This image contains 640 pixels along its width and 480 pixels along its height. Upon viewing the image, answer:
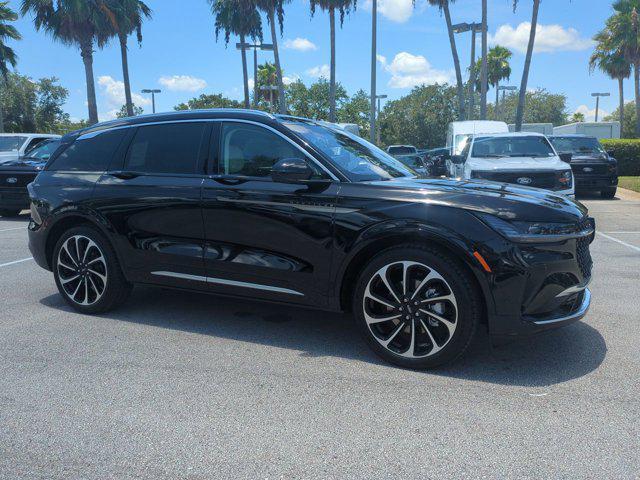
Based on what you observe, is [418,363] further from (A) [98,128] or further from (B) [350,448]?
(A) [98,128]

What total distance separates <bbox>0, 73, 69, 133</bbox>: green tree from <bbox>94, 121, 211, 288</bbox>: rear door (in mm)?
49712

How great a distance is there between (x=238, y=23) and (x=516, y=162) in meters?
31.7

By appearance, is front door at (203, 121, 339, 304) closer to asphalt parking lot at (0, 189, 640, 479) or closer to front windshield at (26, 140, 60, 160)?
asphalt parking lot at (0, 189, 640, 479)

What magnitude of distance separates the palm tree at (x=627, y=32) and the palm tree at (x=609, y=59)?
0.47 meters

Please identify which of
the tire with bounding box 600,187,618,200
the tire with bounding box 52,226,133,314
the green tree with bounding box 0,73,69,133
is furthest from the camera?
the green tree with bounding box 0,73,69,133

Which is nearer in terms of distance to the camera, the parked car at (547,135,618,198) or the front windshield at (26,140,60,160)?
the front windshield at (26,140,60,160)

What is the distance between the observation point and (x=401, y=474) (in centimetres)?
269

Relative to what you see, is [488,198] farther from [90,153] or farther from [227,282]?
[90,153]

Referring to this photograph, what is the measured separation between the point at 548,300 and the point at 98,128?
4110 millimetres

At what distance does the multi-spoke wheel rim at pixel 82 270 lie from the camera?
16.9ft

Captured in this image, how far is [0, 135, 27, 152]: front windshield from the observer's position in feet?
49.6

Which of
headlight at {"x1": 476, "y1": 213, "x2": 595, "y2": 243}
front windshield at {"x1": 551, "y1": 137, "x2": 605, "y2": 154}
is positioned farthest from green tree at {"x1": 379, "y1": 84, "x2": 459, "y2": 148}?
headlight at {"x1": 476, "y1": 213, "x2": 595, "y2": 243}

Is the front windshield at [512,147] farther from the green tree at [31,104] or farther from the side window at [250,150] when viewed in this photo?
the green tree at [31,104]

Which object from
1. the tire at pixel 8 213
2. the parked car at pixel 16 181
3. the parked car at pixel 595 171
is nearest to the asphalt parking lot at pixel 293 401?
the parked car at pixel 16 181
